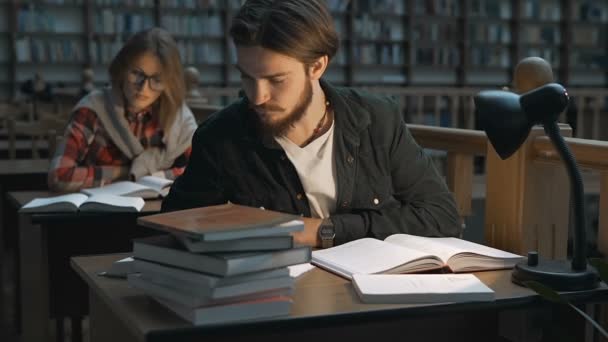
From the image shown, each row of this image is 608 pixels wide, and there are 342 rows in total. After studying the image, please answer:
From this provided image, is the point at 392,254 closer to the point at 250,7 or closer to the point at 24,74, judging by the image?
the point at 250,7

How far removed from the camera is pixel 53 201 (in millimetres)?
2500

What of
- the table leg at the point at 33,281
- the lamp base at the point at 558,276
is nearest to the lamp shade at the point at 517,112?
the lamp base at the point at 558,276

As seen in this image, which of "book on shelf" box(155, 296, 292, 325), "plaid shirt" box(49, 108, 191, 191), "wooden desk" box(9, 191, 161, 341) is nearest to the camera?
"book on shelf" box(155, 296, 292, 325)

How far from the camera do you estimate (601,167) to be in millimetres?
1720

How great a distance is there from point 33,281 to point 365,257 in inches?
62.9

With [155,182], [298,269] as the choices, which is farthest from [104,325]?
[155,182]

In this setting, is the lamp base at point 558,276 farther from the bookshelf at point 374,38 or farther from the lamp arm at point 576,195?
the bookshelf at point 374,38

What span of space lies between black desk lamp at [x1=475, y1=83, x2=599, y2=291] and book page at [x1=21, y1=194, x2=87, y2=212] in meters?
1.42

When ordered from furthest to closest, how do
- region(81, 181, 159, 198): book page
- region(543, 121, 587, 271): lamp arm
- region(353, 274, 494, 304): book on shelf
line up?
region(81, 181, 159, 198): book page → region(543, 121, 587, 271): lamp arm → region(353, 274, 494, 304): book on shelf

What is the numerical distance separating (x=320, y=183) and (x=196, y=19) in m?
7.07

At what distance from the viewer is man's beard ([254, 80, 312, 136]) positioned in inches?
72.5

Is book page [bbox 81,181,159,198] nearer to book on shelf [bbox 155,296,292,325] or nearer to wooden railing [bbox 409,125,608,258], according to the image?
wooden railing [bbox 409,125,608,258]

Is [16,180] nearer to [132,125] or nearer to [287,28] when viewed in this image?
[132,125]

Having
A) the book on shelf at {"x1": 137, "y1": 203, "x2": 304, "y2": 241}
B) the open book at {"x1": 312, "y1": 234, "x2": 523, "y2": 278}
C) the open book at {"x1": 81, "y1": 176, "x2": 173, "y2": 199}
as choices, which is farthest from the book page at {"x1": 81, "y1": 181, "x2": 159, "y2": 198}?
the book on shelf at {"x1": 137, "y1": 203, "x2": 304, "y2": 241}
